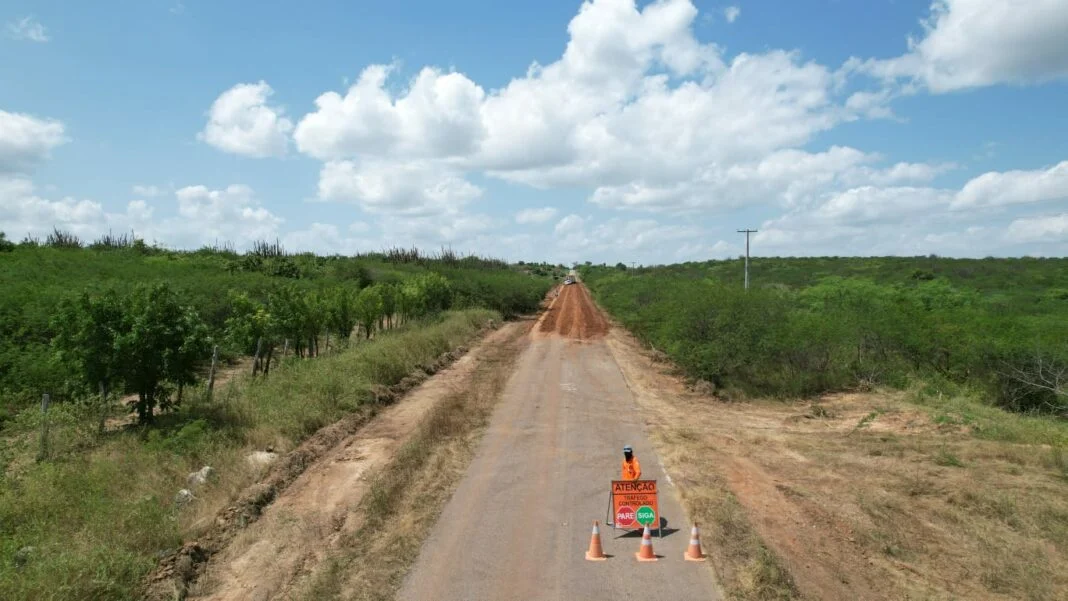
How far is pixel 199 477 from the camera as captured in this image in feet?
35.9

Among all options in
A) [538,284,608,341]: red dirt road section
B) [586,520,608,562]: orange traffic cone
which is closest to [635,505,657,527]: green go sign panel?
[586,520,608,562]: orange traffic cone

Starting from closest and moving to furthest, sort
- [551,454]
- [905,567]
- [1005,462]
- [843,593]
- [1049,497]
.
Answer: [843,593] < [905,567] < [1049,497] < [1005,462] < [551,454]

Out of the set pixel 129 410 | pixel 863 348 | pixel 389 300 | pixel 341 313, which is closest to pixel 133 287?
pixel 129 410

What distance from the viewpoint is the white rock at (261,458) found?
1212 cm

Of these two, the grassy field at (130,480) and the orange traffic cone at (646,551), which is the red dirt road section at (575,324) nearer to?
the grassy field at (130,480)

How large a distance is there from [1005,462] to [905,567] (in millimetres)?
5700

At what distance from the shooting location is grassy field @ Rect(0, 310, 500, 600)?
7.56 m

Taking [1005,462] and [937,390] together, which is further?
[937,390]

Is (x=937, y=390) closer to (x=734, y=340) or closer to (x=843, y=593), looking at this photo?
(x=734, y=340)

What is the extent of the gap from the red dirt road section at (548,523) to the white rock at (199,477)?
394cm

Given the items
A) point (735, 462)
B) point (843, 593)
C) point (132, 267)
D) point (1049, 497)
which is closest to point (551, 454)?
point (735, 462)

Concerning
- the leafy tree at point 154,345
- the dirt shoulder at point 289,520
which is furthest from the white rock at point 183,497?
the leafy tree at point 154,345

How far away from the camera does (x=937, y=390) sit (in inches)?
738

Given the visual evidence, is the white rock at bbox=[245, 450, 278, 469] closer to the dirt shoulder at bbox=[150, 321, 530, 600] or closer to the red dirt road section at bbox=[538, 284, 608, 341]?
the dirt shoulder at bbox=[150, 321, 530, 600]
